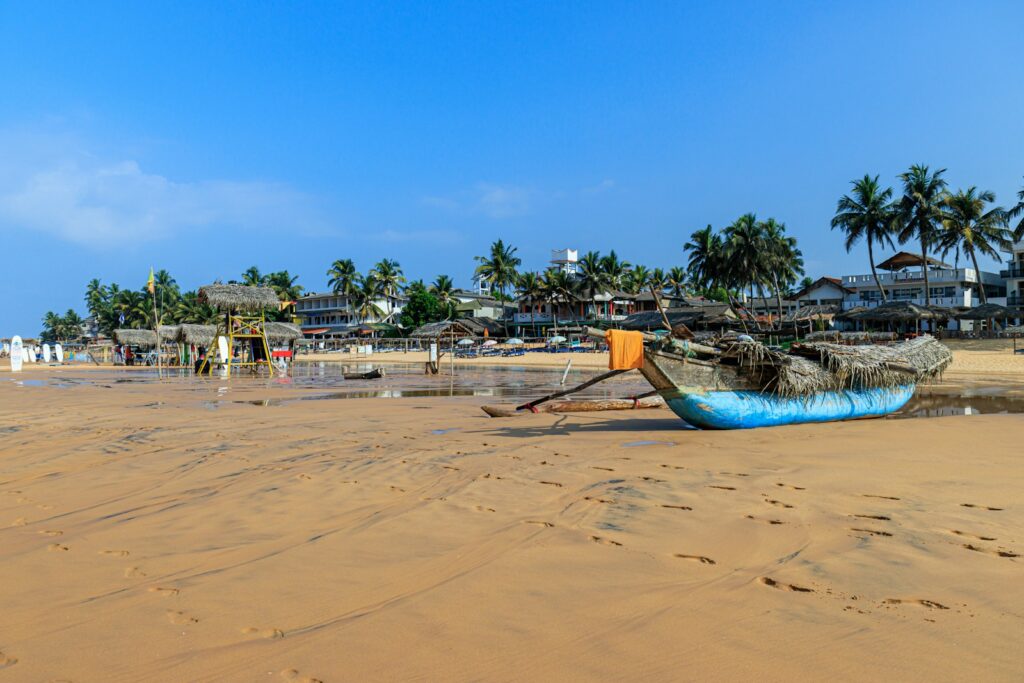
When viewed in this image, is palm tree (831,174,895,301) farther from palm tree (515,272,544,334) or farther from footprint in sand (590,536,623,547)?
footprint in sand (590,536,623,547)

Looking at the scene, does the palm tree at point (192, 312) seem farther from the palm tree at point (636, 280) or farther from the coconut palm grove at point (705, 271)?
the palm tree at point (636, 280)

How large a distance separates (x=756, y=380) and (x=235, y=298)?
80.4 ft

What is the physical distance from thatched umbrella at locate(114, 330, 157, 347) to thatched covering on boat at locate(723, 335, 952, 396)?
45.8 meters

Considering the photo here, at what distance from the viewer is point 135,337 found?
4469 centimetres

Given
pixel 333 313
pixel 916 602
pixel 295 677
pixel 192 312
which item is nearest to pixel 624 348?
pixel 916 602

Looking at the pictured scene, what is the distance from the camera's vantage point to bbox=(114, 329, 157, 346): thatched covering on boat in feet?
144

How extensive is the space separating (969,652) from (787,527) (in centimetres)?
177

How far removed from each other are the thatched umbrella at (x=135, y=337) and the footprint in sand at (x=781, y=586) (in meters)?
49.2

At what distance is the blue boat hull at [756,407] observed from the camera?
903cm

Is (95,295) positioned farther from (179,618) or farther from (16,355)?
(179,618)

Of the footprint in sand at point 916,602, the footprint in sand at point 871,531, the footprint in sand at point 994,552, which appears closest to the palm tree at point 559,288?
A: the footprint in sand at point 871,531

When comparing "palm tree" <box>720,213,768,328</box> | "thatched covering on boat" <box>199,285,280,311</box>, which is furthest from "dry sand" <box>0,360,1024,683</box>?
"palm tree" <box>720,213,768,328</box>

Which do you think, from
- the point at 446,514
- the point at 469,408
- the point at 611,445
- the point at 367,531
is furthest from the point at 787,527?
the point at 469,408

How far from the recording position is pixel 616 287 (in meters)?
63.6
